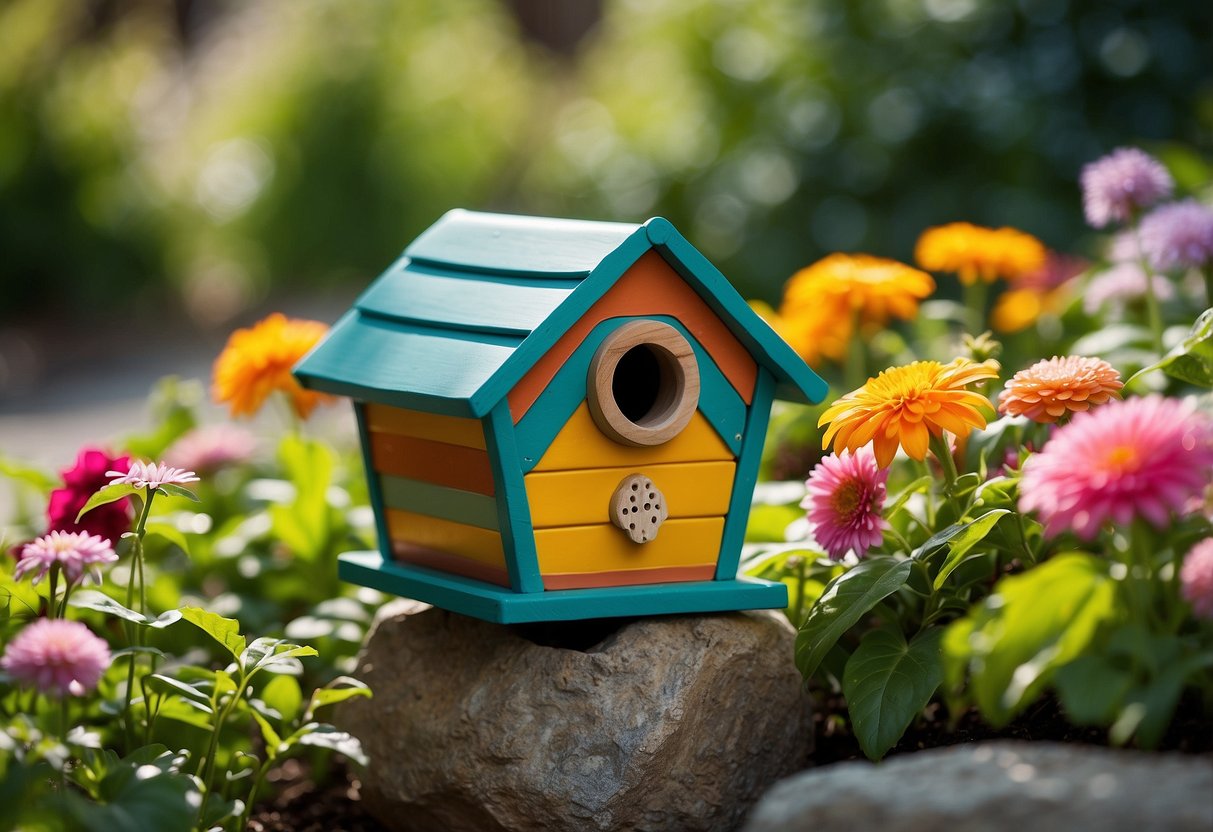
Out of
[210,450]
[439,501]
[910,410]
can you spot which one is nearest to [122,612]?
[439,501]

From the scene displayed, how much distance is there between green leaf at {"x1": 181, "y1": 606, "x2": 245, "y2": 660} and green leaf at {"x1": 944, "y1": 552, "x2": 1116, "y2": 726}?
1.12m

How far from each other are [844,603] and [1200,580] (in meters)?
0.67

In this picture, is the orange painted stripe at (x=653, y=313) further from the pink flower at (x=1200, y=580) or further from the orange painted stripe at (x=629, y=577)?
the pink flower at (x=1200, y=580)

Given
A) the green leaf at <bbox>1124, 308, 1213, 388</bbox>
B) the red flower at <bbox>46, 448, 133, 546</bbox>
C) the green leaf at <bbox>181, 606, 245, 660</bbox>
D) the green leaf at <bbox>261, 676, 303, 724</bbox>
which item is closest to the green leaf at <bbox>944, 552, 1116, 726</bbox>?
the green leaf at <bbox>1124, 308, 1213, 388</bbox>

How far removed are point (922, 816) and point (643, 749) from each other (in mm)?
780

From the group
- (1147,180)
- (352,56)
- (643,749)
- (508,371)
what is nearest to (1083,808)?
(643,749)

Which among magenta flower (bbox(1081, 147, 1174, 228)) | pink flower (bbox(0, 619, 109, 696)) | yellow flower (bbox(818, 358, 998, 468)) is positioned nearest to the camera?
pink flower (bbox(0, 619, 109, 696))

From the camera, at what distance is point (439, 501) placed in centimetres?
256

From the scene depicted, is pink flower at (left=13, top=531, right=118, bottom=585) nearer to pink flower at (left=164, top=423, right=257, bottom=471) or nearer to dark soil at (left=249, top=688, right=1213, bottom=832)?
dark soil at (left=249, top=688, right=1213, bottom=832)

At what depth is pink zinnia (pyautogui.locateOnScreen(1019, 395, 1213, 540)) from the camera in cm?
169

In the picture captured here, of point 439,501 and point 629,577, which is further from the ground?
point 439,501

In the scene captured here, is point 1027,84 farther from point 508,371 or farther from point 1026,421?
point 508,371

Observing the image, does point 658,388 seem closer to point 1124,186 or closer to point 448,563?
point 448,563

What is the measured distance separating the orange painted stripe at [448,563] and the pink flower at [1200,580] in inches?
44.9
